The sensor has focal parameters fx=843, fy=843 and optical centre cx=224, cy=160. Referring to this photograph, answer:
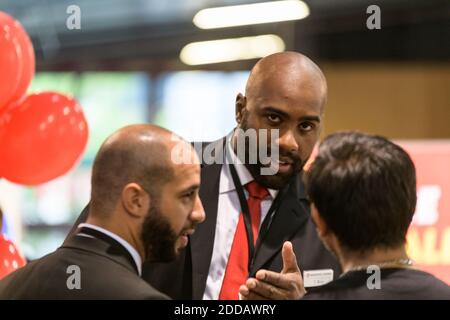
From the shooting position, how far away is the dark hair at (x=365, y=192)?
164 cm

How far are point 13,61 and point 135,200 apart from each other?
3.59ft

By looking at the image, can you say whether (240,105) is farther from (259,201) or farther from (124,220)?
(124,220)

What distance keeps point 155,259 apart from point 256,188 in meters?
0.52

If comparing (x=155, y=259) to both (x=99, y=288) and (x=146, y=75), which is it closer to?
(x=99, y=288)

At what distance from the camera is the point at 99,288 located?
1745 millimetres

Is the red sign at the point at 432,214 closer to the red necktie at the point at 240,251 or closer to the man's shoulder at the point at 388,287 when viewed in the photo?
the red necktie at the point at 240,251

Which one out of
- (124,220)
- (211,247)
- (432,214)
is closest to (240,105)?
(211,247)

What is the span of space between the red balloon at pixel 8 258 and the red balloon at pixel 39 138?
26cm

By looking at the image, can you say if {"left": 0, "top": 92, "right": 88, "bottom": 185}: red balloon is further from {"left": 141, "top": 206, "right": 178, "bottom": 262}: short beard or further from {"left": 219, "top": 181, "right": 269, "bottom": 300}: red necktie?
{"left": 141, "top": 206, "right": 178, "bottom": 262}: short beard

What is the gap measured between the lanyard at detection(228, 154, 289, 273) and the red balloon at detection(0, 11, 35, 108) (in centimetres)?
84

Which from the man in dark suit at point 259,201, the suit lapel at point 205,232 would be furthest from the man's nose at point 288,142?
the suit lapel at point 205,232

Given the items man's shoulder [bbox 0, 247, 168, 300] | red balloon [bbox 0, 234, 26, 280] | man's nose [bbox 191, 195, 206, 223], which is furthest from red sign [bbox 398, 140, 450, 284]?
man's shoulder [bbox 0, 247, 168, 300]
